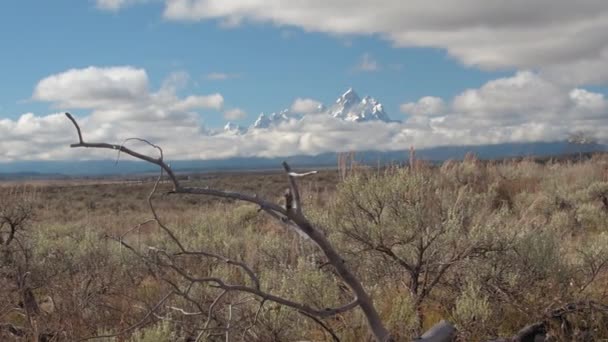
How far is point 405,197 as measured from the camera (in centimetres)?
612

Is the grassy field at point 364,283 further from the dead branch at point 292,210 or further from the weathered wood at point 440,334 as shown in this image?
the dead branch at point 292,210

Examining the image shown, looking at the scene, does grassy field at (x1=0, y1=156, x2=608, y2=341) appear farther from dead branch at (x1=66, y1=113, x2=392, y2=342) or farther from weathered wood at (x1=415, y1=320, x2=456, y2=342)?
dead branch at (x1=66, y1=113, x2=392, y2=342)

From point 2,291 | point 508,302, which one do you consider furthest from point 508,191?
point 2,291

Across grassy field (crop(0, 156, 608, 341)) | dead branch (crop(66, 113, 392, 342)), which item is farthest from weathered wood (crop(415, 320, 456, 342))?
dead branch (crop(66, 113, 392, 342))

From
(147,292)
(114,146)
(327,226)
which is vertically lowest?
(147,292)

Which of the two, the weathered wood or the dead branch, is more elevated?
the dead branch

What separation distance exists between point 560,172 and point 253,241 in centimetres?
1184

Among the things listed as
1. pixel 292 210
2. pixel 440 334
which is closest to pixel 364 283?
pixel 440 334

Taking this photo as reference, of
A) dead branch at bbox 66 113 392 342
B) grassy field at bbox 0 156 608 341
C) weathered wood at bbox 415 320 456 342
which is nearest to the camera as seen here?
dead branch at bbox 66 113 392 342

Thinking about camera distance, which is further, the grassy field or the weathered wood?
the grassy field

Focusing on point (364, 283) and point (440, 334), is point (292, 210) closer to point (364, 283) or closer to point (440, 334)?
point (440, 334)

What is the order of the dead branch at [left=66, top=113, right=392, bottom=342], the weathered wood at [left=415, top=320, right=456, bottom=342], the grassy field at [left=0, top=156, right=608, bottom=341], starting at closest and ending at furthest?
the dead branch at [left=66, top=113, right=392, bottom=342] < the weathered wood at [left=415, top=320, right=456, bottom=342] < the grassy field at [left=0, top=156, right=608, bottom=341]

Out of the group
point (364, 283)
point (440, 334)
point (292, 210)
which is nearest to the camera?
point (292, 210)

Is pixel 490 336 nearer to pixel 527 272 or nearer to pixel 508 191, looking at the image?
pixel 527 272
